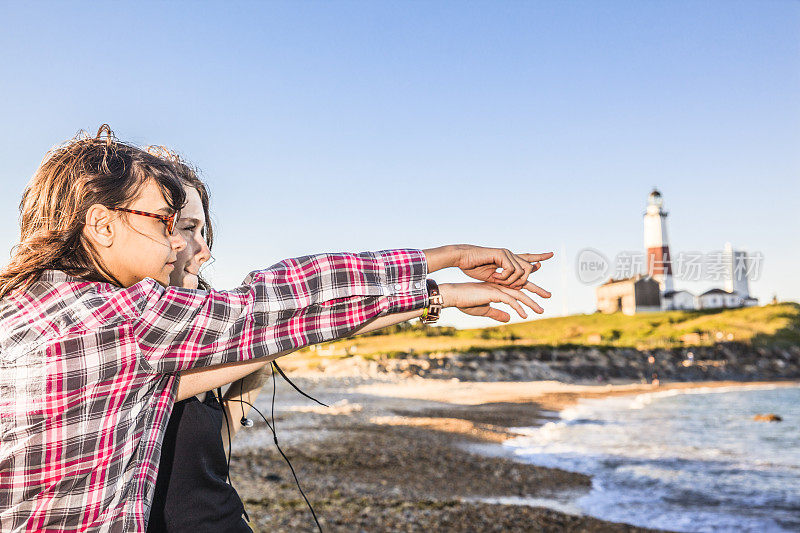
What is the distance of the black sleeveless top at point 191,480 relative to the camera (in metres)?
1.58

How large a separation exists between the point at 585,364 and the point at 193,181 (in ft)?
186

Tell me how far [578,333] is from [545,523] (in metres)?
61.8

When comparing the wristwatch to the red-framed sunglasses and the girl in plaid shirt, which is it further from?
the red-framed sunglasses

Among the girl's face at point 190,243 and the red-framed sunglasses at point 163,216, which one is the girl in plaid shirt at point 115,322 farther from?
the girl's face at point 190,243

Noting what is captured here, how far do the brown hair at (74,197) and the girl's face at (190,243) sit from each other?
0.62 ft

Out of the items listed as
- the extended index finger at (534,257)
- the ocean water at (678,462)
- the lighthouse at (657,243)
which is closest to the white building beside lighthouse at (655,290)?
the lighthouse at (657,243)

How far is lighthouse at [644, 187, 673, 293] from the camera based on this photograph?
73.1 m

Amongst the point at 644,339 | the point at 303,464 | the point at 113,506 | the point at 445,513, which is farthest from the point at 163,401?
the point at 644,339

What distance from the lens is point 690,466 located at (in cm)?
1469

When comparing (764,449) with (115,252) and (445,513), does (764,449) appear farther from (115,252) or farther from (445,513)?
(115,252)

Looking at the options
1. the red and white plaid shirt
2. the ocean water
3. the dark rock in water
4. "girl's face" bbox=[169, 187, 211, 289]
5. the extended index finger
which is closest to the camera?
the red and white plaid shirt

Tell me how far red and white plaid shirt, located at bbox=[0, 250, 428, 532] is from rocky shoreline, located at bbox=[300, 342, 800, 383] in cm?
4627

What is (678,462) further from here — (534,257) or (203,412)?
(203,412)

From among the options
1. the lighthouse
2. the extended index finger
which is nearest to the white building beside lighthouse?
the lighthouse
